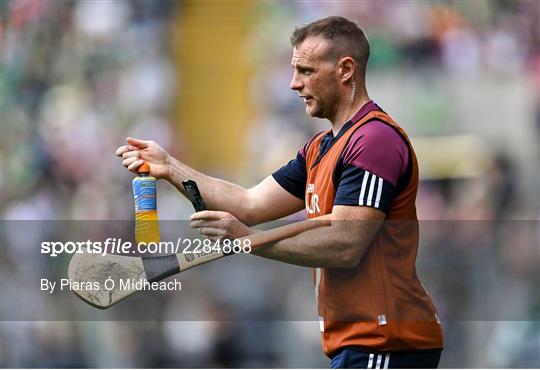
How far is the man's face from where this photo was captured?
4.81 meters

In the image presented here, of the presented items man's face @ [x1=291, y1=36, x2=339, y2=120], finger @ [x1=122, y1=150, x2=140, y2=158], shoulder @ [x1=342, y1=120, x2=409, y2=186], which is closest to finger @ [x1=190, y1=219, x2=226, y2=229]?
shoulder @ [x1=342, y1=120, x2=409, y2=186]

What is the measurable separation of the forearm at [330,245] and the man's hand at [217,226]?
0.17 meters

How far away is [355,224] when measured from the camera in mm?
4504

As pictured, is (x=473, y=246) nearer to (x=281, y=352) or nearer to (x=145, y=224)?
(x=281, y=352)

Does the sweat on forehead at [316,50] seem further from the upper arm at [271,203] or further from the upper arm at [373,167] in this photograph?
the upper arm at [271,203]

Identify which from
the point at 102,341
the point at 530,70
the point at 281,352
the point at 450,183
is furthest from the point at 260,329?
the point at 530,70

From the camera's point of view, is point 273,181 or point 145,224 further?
point 273,181

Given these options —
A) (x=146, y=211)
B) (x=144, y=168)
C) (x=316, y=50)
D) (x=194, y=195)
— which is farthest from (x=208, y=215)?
(x=316, y=50)

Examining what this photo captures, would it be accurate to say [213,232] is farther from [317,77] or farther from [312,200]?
[317,77]

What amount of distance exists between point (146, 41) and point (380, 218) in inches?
348

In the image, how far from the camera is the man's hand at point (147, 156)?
16.9ft

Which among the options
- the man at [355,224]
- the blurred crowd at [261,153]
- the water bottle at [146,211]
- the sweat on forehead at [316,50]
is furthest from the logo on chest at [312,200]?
the blurred crowd at [261,153]

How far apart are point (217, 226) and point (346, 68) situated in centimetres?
86

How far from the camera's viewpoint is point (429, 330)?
4.65 metres
